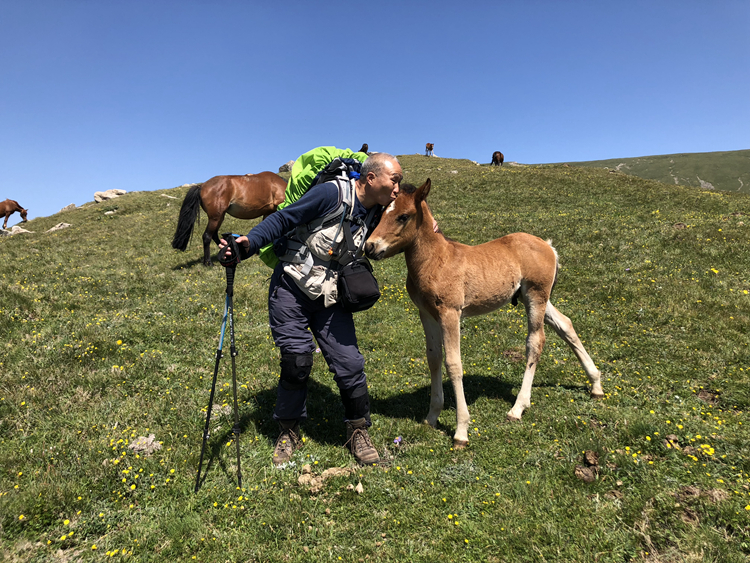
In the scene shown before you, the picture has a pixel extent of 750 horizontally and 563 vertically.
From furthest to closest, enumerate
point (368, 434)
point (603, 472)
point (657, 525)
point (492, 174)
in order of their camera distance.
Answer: point (492, 174) → point (368, 434) → point (603, 472) → point (657, 525)

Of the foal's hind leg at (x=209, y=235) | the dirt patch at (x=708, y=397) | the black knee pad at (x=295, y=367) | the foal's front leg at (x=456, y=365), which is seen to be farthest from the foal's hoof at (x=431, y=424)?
the foal's hind leg at (x=209, y=235)

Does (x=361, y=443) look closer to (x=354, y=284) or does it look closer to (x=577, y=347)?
(x=354, y=284)

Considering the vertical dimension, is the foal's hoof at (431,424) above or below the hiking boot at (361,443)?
below

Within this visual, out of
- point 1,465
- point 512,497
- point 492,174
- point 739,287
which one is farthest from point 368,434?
point 492,174

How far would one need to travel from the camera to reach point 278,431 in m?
5.21

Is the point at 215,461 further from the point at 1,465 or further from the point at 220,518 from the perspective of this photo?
the point at 1,465

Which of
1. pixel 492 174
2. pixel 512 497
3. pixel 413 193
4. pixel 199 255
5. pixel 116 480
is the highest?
pixel 492 174

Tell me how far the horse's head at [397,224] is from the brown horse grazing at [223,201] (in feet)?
34.4

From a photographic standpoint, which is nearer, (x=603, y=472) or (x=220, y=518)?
(x=220, y=518)

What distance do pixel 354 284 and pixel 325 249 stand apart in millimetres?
527

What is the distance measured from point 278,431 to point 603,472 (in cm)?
404

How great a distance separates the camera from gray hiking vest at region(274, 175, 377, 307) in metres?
4.32

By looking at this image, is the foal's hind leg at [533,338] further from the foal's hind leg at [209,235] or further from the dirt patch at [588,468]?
the foal's hind leg at [209,235]

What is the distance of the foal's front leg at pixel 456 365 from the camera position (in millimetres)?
4871
